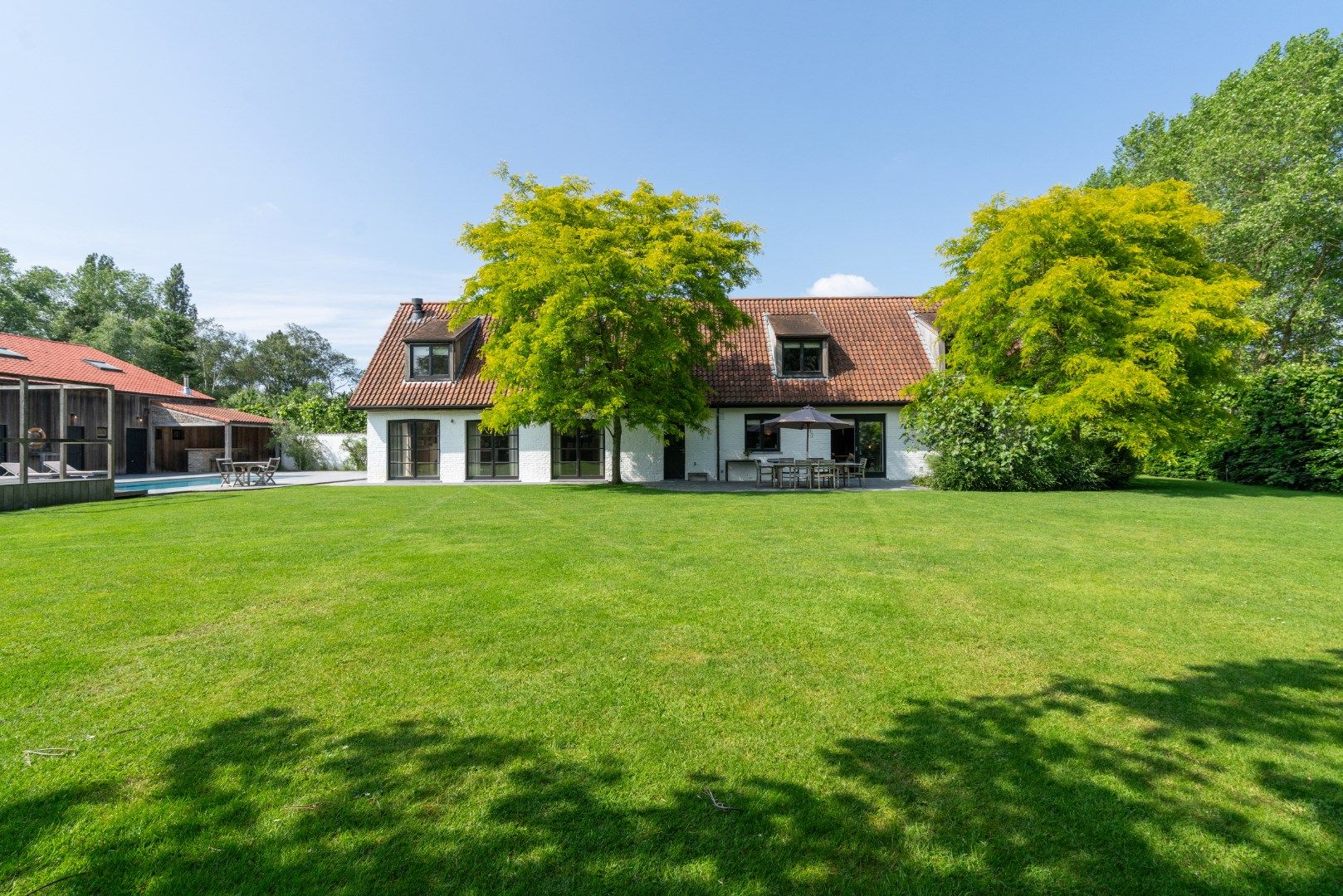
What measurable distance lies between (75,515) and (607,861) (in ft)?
48.5

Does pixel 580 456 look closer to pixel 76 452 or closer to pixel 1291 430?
pixel 76 452

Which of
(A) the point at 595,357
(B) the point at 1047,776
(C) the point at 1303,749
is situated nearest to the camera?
(B) the point at 1047,776

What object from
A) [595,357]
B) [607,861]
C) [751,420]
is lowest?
[607,861]

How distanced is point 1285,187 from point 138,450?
158ft

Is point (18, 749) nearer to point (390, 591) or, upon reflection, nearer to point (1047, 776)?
point (390, 591)

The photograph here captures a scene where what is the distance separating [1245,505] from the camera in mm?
13312

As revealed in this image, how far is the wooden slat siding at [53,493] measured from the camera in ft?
43.7

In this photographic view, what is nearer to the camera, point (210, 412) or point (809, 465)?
point (809, 465)

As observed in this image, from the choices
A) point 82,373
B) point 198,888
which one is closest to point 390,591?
point 198,888

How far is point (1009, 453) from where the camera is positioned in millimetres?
17125

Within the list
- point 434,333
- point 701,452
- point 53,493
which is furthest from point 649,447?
point 53,493

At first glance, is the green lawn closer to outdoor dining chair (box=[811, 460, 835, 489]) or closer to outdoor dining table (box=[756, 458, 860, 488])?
outdoor dining table (box=[756, 458, 860, 488])

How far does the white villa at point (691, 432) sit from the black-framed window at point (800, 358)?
4 cm

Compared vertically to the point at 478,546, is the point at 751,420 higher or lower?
higher
